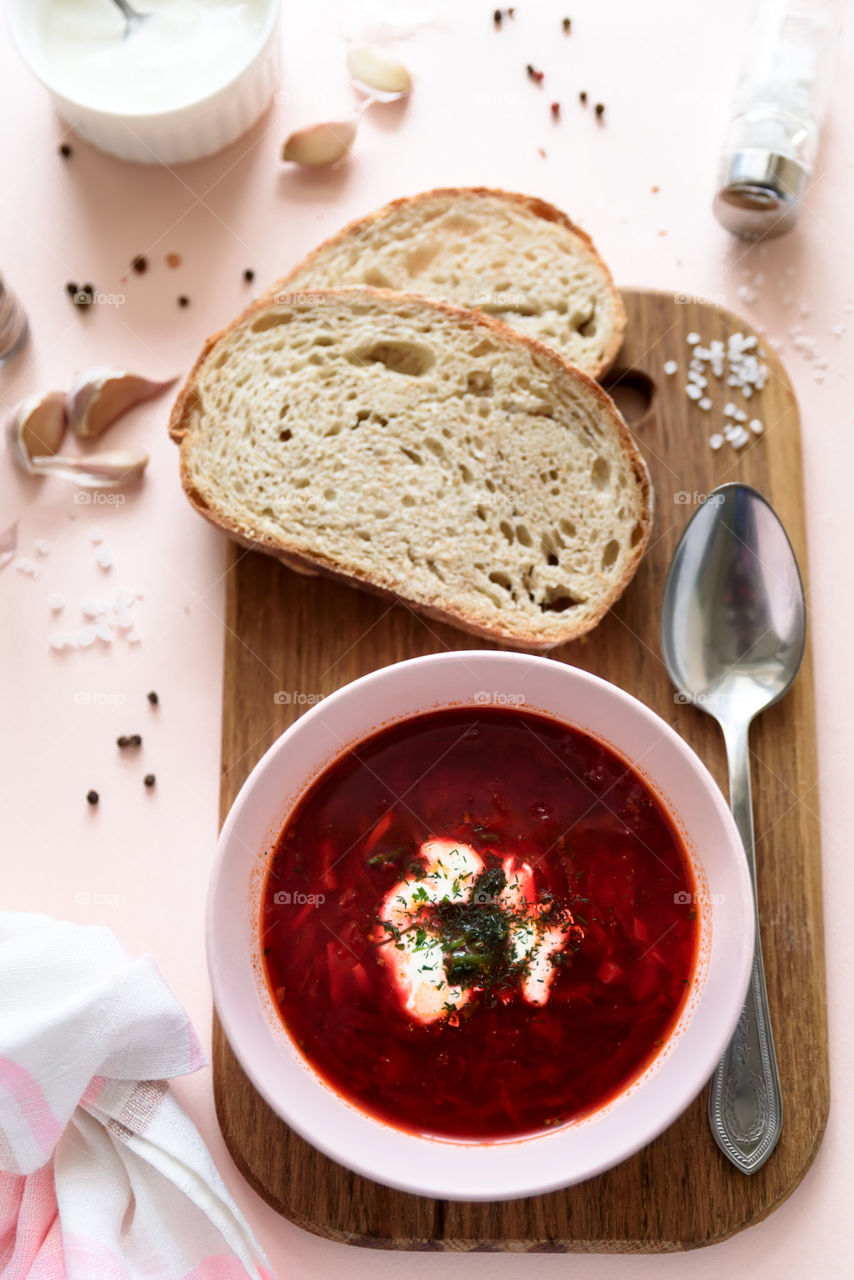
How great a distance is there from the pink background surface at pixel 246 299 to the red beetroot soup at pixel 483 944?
447 millimetres

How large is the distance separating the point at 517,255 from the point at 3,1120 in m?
1.98

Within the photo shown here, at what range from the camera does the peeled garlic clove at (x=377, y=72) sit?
107 inches

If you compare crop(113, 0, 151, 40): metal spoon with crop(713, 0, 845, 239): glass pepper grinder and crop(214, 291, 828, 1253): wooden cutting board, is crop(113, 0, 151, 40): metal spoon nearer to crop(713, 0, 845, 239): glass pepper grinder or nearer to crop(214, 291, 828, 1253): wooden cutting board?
crop(214, 291, 828, 1253): wooden cutting board

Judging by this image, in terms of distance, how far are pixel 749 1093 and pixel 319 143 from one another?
2.19 metres

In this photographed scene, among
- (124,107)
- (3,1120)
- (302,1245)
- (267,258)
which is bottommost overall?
(302,1245)

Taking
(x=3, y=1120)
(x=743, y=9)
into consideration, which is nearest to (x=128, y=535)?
(x=3, y=1120)

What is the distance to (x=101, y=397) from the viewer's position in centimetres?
252

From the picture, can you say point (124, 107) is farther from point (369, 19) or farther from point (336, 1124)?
point (336, 1124)

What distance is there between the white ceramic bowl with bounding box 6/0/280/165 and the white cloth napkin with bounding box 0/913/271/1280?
1.71 metres

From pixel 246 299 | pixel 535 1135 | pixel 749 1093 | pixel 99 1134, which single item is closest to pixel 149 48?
pixel 246 299

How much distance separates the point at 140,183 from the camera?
2.72 meters

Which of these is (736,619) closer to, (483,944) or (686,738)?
(686,738)

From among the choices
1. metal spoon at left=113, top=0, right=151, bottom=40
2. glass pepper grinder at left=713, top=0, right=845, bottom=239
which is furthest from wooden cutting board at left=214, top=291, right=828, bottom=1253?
metal spoon at left=113, top=0, right=151, bottom=40

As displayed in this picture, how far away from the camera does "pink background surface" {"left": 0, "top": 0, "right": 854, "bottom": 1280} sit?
2.38 metres
